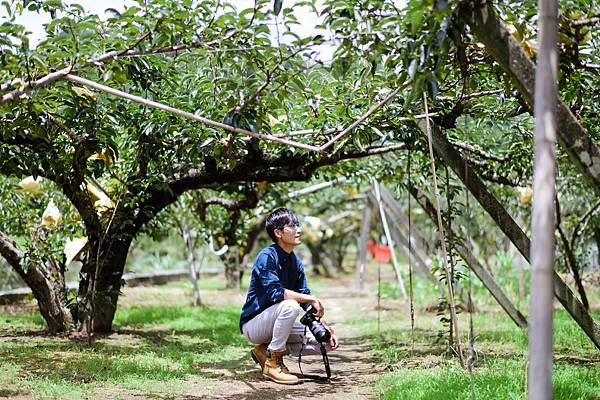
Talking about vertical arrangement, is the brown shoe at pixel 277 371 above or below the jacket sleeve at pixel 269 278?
below

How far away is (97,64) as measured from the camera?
3.71 m

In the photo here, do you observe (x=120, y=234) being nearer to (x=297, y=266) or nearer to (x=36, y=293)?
(x=36, y=293)

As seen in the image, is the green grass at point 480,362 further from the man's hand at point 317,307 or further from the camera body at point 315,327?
→ the man's hand at point 317,307

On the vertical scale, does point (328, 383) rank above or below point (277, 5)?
below

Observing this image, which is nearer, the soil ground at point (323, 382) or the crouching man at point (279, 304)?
the soil ground at point (323, 382)

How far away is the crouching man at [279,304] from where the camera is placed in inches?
199

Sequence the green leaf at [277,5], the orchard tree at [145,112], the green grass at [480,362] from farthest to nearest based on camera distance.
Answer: the green grass at [480,362], the orchard tree at [145,112], the green leaf at [277,5]

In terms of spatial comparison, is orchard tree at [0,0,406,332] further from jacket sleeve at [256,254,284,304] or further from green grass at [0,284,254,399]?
jacket sleeve at [256,254,284,304]

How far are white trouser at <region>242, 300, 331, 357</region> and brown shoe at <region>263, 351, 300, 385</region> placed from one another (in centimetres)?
9

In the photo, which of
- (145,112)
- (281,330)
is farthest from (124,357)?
(145,112)

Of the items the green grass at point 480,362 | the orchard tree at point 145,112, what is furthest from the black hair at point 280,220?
the green grass at point 480,362

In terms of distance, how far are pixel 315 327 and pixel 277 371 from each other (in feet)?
1.47

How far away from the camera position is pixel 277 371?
5.13m

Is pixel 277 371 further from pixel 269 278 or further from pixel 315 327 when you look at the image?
pixel 269 278
